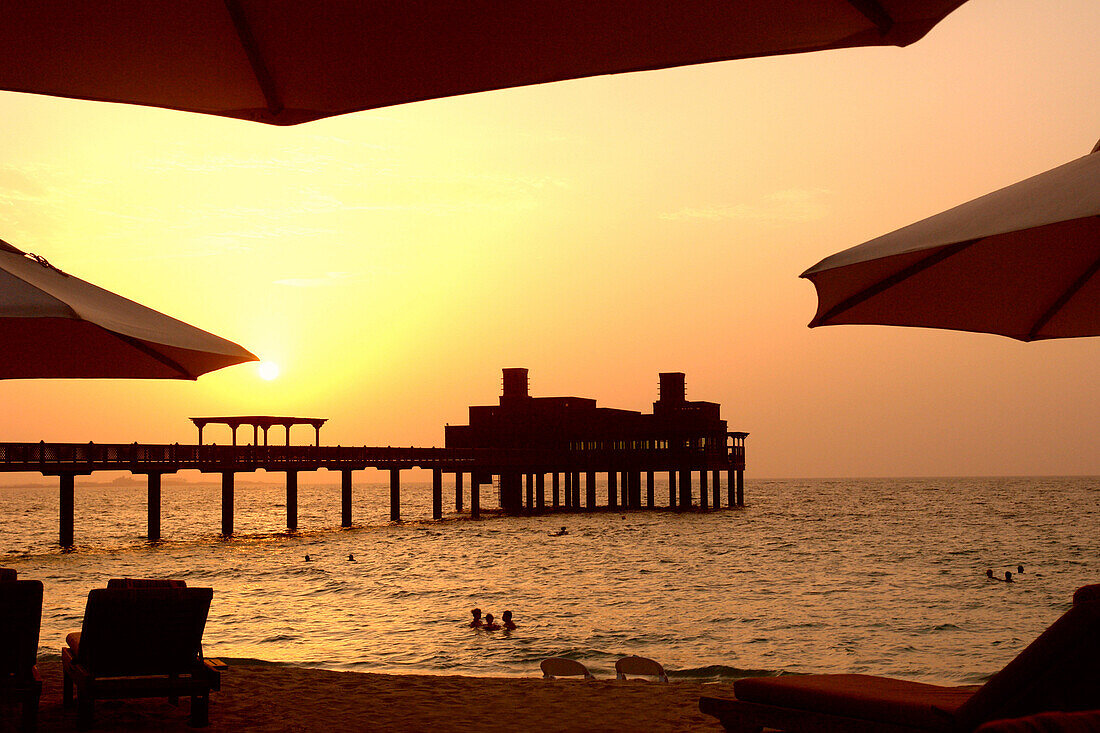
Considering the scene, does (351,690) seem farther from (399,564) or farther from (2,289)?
(399,564)

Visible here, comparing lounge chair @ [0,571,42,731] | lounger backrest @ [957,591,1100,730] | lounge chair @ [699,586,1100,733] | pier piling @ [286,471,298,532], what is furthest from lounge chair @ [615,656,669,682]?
pier piling @ [286,471,298,532]

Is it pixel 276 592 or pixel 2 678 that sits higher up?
pixel 2 678

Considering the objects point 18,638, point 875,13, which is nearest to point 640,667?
point 18,638

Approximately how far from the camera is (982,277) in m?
4.96

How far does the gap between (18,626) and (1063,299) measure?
5756 mm

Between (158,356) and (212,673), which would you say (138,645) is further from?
(158,356)

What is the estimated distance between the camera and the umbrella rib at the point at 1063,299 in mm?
5074

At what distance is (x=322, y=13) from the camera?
3113 mm

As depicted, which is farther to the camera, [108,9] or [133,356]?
[133,356]

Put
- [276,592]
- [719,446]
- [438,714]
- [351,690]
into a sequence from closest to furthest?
[438,714] → [351,690] → [276,592] → [719,446]

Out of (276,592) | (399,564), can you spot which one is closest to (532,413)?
(399,564)

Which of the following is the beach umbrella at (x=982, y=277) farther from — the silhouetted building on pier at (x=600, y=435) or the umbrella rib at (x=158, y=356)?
the silhouetted building on pier at (x=600, y=435)

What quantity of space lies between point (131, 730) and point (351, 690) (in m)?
2.19

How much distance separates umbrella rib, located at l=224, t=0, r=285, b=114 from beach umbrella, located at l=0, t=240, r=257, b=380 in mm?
1449
